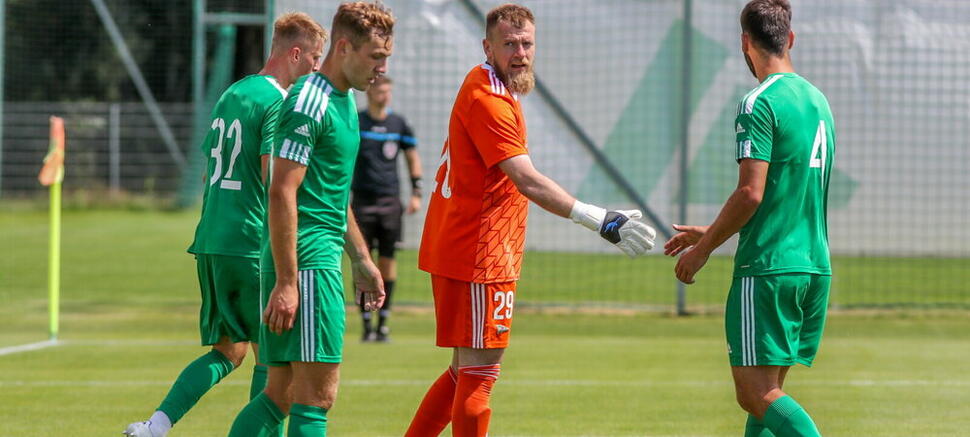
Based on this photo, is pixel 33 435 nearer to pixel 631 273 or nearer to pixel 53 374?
pixel 53 374

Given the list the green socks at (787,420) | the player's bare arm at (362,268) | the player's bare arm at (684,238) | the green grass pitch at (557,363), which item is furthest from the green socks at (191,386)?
the green socks at (787,420)

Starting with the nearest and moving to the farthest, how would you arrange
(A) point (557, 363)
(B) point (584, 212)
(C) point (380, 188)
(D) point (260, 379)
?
(B) point (584, 212) < (D) point (260, 379) < (A) point (557, 363) < (C) point (380, 188)

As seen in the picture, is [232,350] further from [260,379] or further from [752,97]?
[752,97]

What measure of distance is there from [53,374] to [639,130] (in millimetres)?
8495

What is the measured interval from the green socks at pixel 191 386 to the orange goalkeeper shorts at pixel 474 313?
1382 mm

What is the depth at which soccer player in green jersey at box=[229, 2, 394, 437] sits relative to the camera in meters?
4.79

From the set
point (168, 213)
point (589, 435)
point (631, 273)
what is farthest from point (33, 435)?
point (168, 213)

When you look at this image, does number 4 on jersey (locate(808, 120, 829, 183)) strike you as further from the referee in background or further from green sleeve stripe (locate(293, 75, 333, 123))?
the referee in background

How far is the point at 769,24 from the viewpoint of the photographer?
5.25 m

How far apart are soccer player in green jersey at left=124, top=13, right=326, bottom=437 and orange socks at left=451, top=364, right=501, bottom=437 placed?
106cm

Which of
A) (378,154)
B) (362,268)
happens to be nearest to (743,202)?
(362,268)

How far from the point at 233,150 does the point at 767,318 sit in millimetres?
2751

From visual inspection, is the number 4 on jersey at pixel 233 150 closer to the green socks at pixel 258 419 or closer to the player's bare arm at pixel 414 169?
the green socks at pixel 258 419

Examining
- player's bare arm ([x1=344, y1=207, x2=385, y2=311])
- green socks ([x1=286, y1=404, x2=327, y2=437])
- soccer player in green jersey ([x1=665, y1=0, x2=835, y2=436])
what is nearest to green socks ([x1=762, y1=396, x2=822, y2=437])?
soccer player in green jersey ([x1=665, y1=0, x2=835, y2=436])
